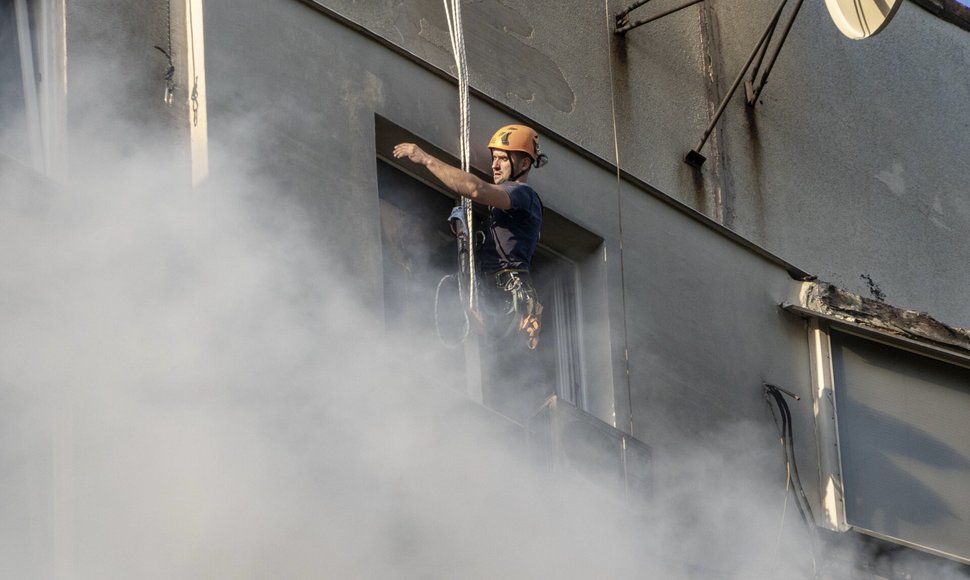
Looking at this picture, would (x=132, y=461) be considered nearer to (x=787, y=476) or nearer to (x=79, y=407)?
(x=79, y=407)

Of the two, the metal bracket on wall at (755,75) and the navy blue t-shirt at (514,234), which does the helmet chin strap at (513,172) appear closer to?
the navy blue t-shirt at (514,234)

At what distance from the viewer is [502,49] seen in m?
11.2

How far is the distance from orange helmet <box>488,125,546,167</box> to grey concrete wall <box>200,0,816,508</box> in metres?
0.17

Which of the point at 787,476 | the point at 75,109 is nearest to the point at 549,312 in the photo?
the point at 787,476

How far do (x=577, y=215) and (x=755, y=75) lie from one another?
2.65m

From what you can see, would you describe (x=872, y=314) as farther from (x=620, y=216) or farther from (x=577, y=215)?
(x=577, y=215)

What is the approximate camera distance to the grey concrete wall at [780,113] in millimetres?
11328

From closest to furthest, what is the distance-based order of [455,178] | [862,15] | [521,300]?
[455,178]
[521,300]
[862,15]

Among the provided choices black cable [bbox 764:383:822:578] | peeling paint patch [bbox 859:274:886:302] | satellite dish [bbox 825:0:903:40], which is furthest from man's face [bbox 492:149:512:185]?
peeling paint patch [bbox 859:274:886:302]

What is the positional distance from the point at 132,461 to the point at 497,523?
2052 mm

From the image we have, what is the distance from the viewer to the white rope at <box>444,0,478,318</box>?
995 cm

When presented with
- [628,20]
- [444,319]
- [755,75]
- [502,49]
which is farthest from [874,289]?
[444,319]

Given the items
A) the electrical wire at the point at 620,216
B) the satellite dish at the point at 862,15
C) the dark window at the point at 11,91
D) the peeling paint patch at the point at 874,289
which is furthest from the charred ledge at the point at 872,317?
the dark window at the point at 11,91

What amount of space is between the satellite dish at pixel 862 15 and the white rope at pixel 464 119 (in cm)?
226
